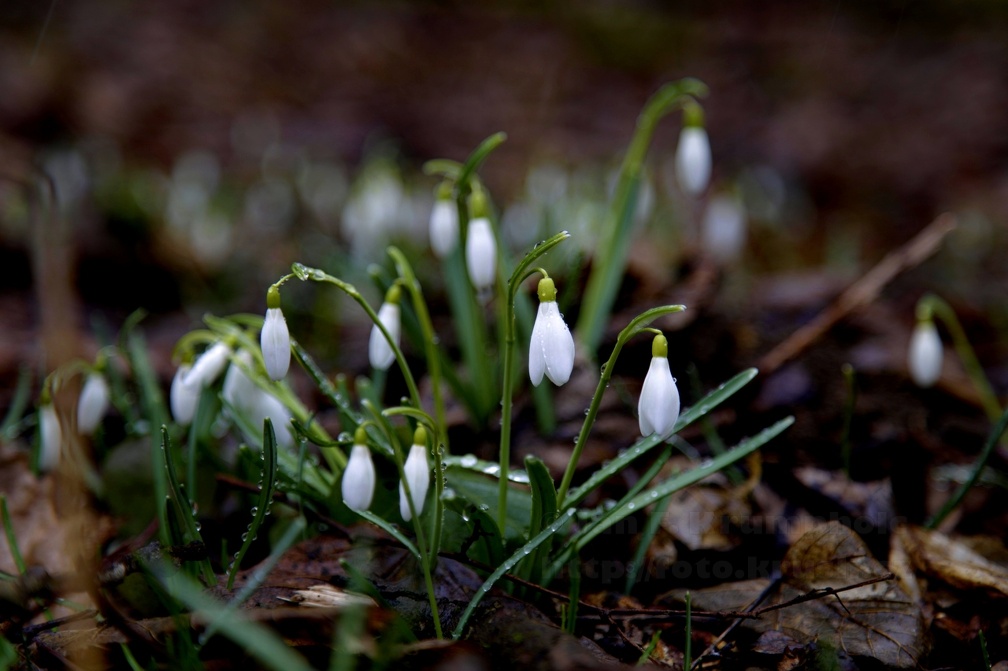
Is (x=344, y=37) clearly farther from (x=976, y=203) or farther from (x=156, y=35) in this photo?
(x=976, y=203)

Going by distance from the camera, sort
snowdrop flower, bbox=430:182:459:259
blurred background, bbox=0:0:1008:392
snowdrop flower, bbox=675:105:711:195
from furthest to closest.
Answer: blurred background, bbox=0:0:1008:392 < snowdrop flower, bbox=675:105:711:195 < snowdrop flower, bbox=430:182:459:259

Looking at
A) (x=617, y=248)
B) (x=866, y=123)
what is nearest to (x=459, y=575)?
(x=617, y=248)

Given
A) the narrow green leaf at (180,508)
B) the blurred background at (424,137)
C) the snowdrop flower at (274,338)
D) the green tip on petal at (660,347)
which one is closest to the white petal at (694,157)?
the blurred background at (424,137)

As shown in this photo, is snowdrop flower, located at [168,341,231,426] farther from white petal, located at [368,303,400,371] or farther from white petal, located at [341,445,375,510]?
white petal, located at [341,445,375,510]

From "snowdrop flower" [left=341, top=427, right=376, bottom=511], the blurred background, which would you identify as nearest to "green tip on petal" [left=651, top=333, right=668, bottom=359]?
"snowdrop flower" [left=341, top=427, right=376, bottom=511]

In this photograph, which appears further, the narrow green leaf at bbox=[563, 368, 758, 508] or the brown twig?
the brown twig

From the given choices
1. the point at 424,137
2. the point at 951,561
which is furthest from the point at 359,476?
the point at 424,137
